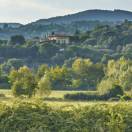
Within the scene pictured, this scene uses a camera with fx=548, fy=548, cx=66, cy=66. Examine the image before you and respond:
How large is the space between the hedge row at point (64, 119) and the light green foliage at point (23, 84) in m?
38.1

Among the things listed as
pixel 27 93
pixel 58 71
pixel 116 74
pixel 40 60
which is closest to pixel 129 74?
pixel 116 74

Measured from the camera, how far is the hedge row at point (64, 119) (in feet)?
33.1

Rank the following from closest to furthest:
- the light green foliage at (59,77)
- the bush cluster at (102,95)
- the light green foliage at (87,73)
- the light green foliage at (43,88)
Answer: the bush cluster at (102,95) < the light green foliage at (43,88) < the light green foliage at (59,77) < the light green foliage at (87,73)

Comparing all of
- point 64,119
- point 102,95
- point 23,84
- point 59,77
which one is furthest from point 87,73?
point 64,119

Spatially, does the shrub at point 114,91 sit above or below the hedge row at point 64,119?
below

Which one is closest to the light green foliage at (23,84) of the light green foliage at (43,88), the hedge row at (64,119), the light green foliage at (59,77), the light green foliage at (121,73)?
the light green foliage at (43,88)

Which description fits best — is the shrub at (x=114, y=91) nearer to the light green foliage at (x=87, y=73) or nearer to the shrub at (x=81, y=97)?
the shrub at (x=81, y=97)

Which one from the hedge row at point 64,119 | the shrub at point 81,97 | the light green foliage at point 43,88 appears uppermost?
the hedge row at point 64,119

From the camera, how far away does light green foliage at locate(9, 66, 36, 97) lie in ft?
163

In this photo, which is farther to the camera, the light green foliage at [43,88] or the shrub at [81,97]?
the light green foliage at [43,88]

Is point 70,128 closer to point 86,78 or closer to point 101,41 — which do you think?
point 86,78

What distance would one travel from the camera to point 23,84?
50.8 m

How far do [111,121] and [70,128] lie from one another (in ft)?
2.54

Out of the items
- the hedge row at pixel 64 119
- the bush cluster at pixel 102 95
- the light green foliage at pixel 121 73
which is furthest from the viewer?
the light green foliage at pixel 121 73
